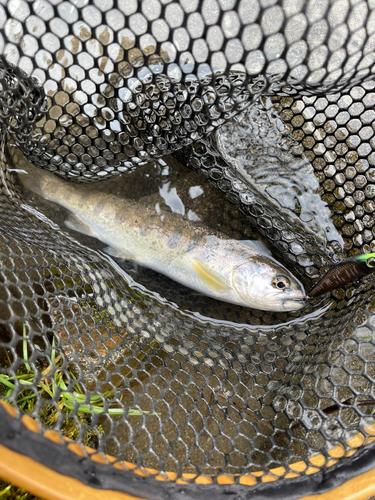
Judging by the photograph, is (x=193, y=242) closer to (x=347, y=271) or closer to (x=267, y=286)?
(x=267, y=286)

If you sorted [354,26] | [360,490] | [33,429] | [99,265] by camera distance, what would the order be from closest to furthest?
1. [33,429]
2. [360,490]
3. [354,26]
4. [99,265]

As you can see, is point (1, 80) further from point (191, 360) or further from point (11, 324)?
point (191, 360)

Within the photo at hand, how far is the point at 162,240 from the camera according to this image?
2.58 metres

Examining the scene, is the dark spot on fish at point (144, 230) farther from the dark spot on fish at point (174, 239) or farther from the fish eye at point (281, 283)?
the fish eye at point (281, 283)

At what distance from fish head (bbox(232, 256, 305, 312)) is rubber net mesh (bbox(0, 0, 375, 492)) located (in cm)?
13

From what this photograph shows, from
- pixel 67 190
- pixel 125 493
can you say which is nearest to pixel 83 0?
pixel 67 190

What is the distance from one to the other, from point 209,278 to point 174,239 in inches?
15.3

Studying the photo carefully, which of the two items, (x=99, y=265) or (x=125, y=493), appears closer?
(x=125, y=493)

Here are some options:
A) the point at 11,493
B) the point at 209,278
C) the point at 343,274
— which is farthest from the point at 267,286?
the point at 11,493

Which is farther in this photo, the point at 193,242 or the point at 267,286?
the point at 193,242

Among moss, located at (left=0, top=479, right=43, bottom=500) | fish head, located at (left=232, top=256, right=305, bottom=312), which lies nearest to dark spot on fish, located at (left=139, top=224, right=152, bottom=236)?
fish head, located at (left=232, top=256, right=305, bottom=312)

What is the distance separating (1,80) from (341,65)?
1.61m

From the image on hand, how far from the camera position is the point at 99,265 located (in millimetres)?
2434

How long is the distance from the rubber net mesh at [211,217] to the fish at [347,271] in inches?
9.1
